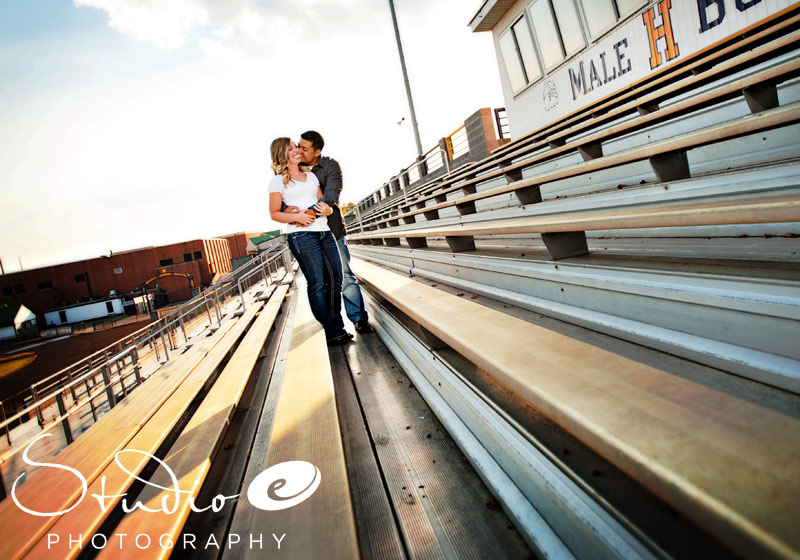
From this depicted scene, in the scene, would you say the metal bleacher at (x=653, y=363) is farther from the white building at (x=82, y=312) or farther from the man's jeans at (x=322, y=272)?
the white building at (x=82, y=312)

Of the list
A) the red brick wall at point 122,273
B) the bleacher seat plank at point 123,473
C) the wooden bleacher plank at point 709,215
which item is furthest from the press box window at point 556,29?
the red brick wall at point 122,273

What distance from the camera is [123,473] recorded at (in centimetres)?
114

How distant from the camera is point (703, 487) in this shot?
448 millimetres

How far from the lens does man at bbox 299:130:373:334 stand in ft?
7.81

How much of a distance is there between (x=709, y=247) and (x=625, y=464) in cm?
116

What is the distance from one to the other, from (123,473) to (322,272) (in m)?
1.55

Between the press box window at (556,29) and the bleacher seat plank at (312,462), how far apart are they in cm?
655

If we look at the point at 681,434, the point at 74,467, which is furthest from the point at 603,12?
the point at 74,467

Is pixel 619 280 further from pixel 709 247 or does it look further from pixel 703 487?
pixel 703 487

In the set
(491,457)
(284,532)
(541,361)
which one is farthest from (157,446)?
(541,361)

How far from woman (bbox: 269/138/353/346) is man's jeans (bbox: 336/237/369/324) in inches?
4.9

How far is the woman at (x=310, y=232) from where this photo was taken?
2295 mm

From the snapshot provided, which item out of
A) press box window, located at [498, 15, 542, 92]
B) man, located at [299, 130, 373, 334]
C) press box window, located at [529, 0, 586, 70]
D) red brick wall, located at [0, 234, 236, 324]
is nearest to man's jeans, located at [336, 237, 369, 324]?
man, located at [299, 130, 373, 334]

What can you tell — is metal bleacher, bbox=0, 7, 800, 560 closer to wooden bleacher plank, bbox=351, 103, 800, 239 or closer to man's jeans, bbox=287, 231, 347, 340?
wooden bleacher plank, bbox=351, 103, 800, 239
